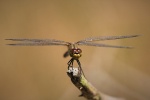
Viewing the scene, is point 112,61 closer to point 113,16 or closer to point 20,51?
point 113,16

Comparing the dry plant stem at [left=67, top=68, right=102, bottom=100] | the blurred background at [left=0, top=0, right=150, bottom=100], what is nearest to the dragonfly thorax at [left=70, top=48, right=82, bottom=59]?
the dry plant stem at [left=67, top=68, right=102, bottom=100]

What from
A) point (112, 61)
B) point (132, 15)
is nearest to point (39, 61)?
point (112, 61)

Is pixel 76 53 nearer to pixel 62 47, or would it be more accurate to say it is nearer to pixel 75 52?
pixel 75 52

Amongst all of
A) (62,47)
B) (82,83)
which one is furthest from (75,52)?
(62,47)

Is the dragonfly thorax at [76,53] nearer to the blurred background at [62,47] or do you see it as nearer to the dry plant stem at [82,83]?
the dry plant stem at [82,83]

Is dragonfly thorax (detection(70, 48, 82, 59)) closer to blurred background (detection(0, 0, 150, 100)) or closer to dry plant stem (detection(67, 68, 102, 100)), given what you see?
dry plant stem (detection(67, 68, 102, 100))

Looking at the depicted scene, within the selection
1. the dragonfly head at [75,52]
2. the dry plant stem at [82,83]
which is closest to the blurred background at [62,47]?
the dry plant stem at [82,83]
